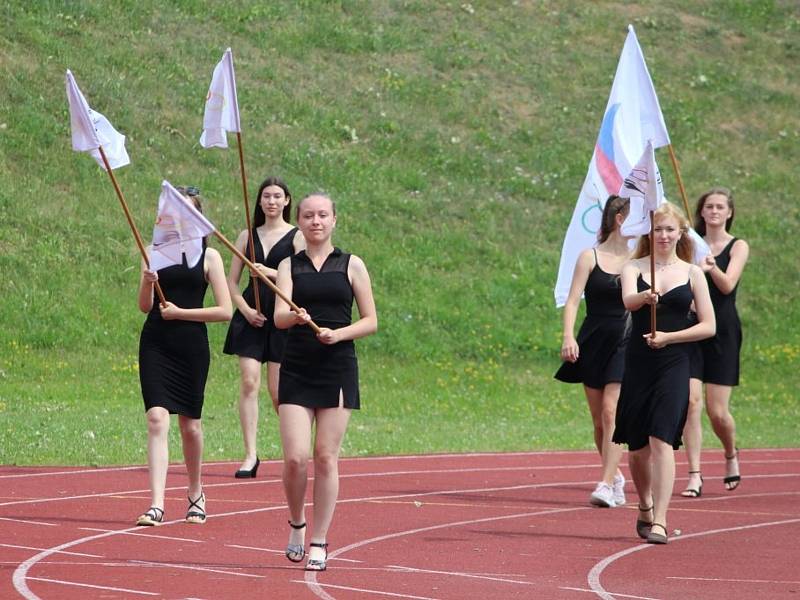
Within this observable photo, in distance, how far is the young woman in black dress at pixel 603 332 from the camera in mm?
11523

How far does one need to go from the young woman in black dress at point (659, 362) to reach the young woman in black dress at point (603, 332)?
128 centimetres

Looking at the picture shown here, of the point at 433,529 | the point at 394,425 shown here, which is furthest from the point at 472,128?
the point at 433,529

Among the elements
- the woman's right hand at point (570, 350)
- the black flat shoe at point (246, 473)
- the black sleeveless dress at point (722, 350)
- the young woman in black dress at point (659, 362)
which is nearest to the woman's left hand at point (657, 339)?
the young woman in black dress at point (659, 362)

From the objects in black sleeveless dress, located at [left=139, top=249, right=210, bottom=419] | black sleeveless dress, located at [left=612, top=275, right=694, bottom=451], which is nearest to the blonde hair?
black sleeveless dress, located at [left=612, top=275, right=694, bottom=451]

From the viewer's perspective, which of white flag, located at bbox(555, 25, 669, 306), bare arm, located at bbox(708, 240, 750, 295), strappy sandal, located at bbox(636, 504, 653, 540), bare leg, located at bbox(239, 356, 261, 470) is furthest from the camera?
white flag, located at bbox(555, 25, 669, 306)

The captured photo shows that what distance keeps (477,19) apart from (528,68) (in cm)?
238

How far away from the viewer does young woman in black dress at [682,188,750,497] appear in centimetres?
1251

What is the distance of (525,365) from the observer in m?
24.4

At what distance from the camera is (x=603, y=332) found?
11.7 m

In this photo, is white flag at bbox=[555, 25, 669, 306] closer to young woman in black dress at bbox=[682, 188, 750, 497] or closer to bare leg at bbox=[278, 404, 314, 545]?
young woman in black dress at bbox=[682, 188, 750, 497]

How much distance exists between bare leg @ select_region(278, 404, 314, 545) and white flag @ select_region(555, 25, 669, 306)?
196 inches

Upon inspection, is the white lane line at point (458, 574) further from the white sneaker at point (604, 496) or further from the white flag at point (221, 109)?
the white flag at point (221, 109)

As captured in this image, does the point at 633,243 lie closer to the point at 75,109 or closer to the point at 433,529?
the point at 433,529

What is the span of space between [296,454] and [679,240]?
10.1 feet
